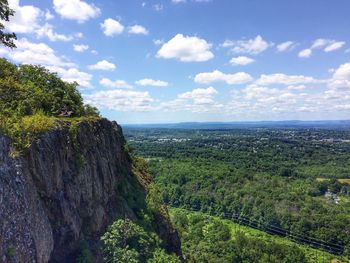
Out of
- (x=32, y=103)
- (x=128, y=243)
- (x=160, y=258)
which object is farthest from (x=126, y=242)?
(x=32, y=103)

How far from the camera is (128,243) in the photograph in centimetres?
2714

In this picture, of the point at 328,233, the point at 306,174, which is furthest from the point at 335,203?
the point at 306,174

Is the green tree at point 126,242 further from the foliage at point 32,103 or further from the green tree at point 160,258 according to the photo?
the foliage at point 32,103

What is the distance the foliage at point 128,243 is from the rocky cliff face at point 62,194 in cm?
142

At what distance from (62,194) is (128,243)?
26.3 ft

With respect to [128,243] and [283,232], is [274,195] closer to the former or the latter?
[283,232]

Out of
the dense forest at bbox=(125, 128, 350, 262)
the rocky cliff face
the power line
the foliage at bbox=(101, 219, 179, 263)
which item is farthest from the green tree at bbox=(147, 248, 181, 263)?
the power line

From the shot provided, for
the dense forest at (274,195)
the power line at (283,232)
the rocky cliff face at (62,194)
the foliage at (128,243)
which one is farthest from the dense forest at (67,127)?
the dense forest at (274,195)

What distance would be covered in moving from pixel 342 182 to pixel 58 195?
135521 millimetres

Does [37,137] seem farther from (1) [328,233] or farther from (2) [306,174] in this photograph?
(2) [306,174]

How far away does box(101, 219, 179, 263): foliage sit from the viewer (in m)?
23.2

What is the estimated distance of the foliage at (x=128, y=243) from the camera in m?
23.2

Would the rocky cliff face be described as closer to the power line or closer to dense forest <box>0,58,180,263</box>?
dense forest <box>0,58,180,263</box>

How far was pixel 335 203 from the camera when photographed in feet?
358
